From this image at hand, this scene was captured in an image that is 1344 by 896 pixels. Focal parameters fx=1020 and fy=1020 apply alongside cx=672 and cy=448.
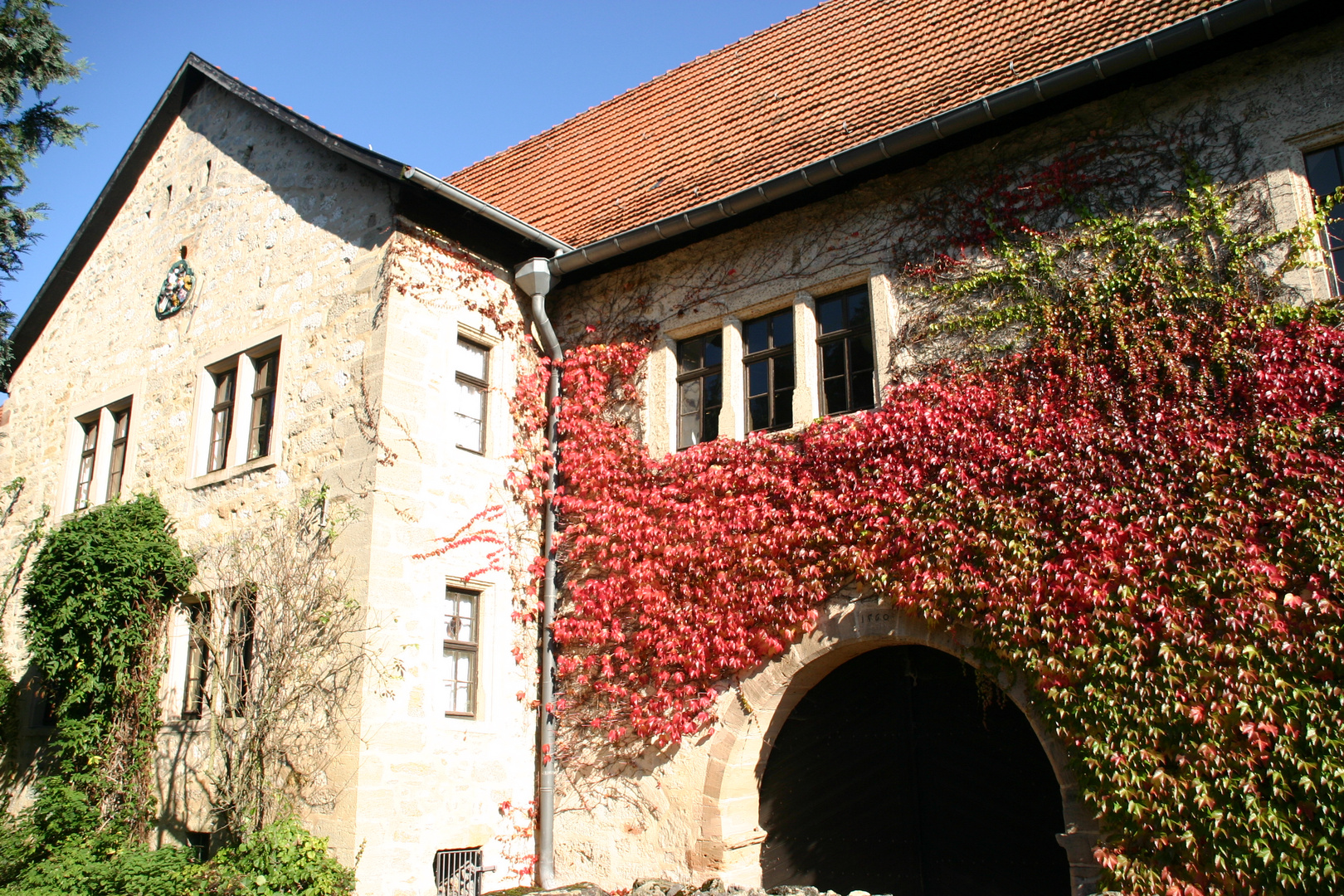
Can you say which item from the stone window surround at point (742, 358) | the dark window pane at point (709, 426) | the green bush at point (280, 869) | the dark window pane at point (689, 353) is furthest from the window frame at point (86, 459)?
the dark window pane at point (709, 426)

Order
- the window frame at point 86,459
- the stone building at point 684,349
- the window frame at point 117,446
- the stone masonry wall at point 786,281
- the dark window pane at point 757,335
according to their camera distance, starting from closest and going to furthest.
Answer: the stone masonry wall at point 786,281, the stone building at point 684,349, the dark window pane at point 757,335, the window frame at point 117,446, the window frame at point 86,459

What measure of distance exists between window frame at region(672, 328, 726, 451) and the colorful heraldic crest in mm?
5419

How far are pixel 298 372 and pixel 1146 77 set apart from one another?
7.16 metres

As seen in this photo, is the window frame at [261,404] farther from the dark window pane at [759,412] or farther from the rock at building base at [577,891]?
the rock at building base at [577,891]

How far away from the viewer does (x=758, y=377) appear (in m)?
8.52

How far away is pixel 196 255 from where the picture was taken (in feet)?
35.3

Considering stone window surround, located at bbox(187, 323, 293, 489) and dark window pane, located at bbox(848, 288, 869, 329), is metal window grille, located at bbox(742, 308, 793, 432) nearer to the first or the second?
dark window pane, located at bbox(848, 288, 869, 329)

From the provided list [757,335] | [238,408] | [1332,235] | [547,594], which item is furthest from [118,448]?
[1332,235]

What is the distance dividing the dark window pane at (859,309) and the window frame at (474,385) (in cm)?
331

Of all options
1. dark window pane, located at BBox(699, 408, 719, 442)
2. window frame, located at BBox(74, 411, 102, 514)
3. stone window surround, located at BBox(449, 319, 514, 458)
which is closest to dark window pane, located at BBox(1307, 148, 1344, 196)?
dark window pane, located at BBox(699, 408, 719, 442)

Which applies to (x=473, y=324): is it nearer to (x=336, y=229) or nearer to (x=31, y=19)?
(x=336, y=229)

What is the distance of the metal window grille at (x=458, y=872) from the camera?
7.75 meters

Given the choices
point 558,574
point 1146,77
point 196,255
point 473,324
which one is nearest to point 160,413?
point 196,255

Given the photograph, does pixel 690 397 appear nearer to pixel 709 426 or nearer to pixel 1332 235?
pixel 709 426
